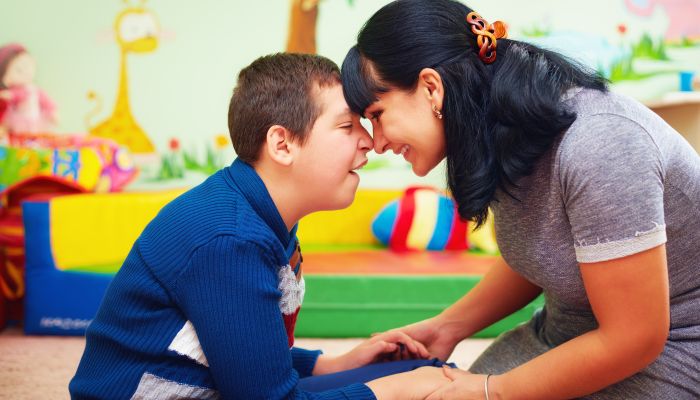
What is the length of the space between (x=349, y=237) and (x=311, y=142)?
6.44 feet

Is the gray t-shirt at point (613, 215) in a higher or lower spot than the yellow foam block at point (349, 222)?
higher

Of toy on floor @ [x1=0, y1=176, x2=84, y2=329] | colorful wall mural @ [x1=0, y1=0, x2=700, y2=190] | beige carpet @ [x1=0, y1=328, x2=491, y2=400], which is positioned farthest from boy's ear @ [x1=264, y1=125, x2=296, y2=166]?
colorful wall mural @ [x1=0, y1=0, x2=700, y2=190]

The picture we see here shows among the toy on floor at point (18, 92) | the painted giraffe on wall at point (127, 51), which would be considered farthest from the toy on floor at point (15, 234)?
the painted giraffe on wall at point (127, 51)

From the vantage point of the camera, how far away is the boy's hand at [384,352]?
1.32 metres

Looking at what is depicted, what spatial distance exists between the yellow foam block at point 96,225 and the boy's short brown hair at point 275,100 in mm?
1539

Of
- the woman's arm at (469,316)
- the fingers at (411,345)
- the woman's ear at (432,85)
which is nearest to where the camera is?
the woman's ear at (432,85)

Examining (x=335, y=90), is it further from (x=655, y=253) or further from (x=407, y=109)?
(x=655, y=253)

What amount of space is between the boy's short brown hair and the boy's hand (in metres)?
0.44

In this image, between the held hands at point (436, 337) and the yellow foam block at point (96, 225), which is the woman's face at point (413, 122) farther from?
the yellow foam block at point (96, 225)

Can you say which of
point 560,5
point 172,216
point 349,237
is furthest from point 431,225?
point 172,216

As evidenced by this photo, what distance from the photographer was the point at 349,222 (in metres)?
3.11

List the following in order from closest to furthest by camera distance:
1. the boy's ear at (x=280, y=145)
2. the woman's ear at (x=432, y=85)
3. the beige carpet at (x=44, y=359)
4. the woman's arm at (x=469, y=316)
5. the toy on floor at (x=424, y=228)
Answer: the woman's ear at (x=432, y=85) → the boy's ear at (x=280, y=145) → the woman's arm at (x=469, y=316) → the beige carpet at (x=44, y=359) → the toy on floor at (x=424, y=228)

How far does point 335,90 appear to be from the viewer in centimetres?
122

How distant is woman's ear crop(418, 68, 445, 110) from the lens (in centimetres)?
106
